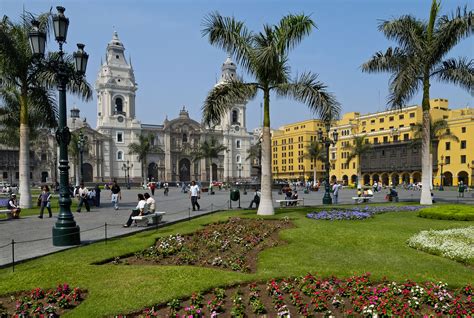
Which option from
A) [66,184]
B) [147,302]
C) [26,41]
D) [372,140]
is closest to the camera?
[147,302]

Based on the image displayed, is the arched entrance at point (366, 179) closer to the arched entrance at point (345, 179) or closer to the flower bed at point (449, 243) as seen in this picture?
the arched entrance at point (345, 179)

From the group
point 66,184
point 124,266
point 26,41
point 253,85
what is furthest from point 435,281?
point 26,41

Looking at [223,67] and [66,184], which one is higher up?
[223,67]

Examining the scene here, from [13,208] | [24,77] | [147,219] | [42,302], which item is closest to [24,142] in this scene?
[24,77]

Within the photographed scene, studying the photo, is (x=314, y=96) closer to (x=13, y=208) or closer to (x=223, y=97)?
(x=223, y=97)

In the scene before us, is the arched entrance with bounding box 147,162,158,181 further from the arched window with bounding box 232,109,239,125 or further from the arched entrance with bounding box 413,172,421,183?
the arched entrance with bounding box 413,172,421,183

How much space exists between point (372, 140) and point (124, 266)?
70523mm

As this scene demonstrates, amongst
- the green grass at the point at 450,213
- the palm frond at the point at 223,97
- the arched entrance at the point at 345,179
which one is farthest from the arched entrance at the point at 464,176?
the palm frond at the point at 223,97

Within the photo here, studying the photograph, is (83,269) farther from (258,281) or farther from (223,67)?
(223,67)

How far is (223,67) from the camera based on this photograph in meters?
89.9

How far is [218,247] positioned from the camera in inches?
368

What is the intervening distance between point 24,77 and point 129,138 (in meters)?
62.9

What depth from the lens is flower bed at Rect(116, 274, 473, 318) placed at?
5.18 metres

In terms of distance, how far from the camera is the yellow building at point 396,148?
56.4 meters
